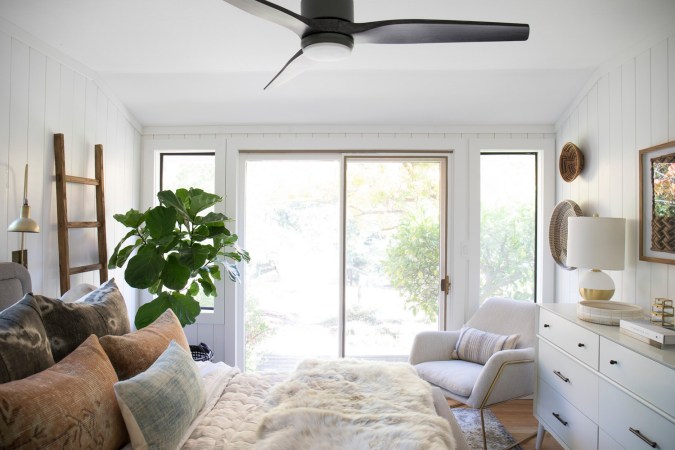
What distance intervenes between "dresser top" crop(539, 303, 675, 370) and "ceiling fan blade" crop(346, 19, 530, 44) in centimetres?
135

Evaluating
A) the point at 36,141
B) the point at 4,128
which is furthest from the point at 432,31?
the point at 36,141

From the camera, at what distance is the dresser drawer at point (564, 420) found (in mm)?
2210

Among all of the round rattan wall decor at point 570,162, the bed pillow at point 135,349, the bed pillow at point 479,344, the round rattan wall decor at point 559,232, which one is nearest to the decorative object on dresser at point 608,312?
the bed pillow at point 479,344

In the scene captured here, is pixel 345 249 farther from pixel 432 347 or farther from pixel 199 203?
pixel 199 203

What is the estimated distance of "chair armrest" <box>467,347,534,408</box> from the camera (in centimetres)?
271

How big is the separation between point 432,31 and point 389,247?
253 cm

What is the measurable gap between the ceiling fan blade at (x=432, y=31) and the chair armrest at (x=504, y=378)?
193 cm

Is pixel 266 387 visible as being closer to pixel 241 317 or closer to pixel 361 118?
pixel 241 317

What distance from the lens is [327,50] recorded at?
5.19 ft

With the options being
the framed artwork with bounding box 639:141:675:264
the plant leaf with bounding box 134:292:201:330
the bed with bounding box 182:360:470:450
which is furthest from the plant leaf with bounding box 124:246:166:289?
the framed artwork with bounding box 639:141:675:264

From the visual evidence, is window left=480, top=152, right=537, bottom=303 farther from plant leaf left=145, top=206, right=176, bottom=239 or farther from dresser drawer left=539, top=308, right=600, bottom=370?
plant leaf left=145, top=206, right=176, bottom=239

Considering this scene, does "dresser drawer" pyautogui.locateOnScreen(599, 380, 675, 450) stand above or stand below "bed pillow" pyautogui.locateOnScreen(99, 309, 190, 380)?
below

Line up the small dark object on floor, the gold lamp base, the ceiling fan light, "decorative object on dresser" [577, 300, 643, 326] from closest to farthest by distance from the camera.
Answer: the ceiling fan light
"decorative object on dresser" [577, 300, 643, 326]
the gold lamp base
the small dark object on floor

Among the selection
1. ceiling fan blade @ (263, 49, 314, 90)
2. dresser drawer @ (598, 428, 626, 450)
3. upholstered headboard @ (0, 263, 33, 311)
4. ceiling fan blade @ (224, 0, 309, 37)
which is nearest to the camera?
ceiling fan blade @ (224, 0, 309, 37)
